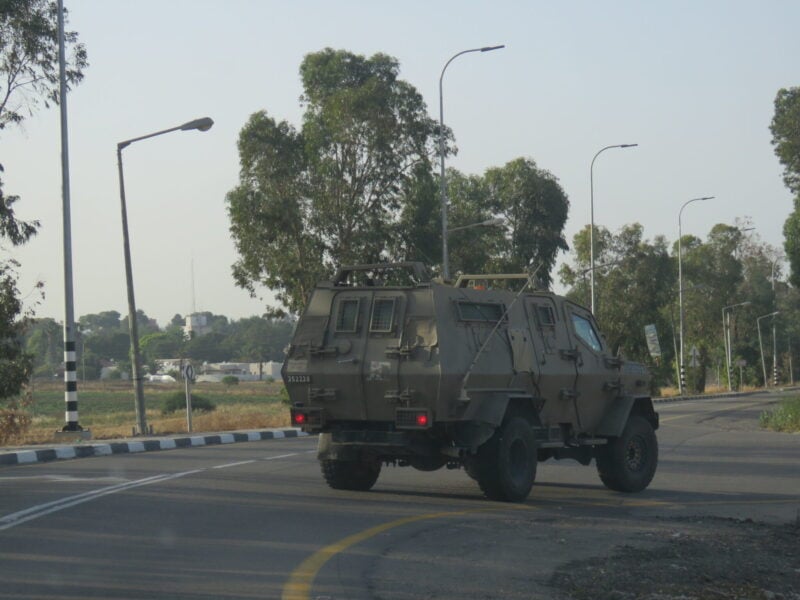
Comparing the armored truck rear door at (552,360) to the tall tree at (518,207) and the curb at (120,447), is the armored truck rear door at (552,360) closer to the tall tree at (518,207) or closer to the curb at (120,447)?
the curb at (120,447)

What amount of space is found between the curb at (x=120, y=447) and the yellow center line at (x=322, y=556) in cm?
901

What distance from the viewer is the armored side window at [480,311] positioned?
533 inches

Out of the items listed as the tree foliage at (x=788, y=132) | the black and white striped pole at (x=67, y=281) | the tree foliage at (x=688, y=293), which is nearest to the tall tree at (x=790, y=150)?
the tree foliage at (x=788, y=132)

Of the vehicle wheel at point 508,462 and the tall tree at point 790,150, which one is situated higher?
the tall tree at point 790,150

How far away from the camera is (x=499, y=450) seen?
515 inches

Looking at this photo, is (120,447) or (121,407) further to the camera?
(121,407)

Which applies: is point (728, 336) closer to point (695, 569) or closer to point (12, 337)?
point (12, 337)

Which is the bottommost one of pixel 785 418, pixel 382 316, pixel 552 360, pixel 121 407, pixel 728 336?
pixel 785 418

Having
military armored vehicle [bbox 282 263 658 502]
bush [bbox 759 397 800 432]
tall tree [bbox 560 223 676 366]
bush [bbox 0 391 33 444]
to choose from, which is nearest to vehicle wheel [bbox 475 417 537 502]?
military armored vehicle [bbox 282 263 658 502]

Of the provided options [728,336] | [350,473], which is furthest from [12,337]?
[728,336]

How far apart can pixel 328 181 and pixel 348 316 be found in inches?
1104

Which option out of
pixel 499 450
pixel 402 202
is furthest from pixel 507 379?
pixel 402 202

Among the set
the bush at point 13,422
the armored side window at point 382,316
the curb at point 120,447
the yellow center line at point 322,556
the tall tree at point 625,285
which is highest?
the tall tree at point 625,285

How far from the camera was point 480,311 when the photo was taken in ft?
45.2
